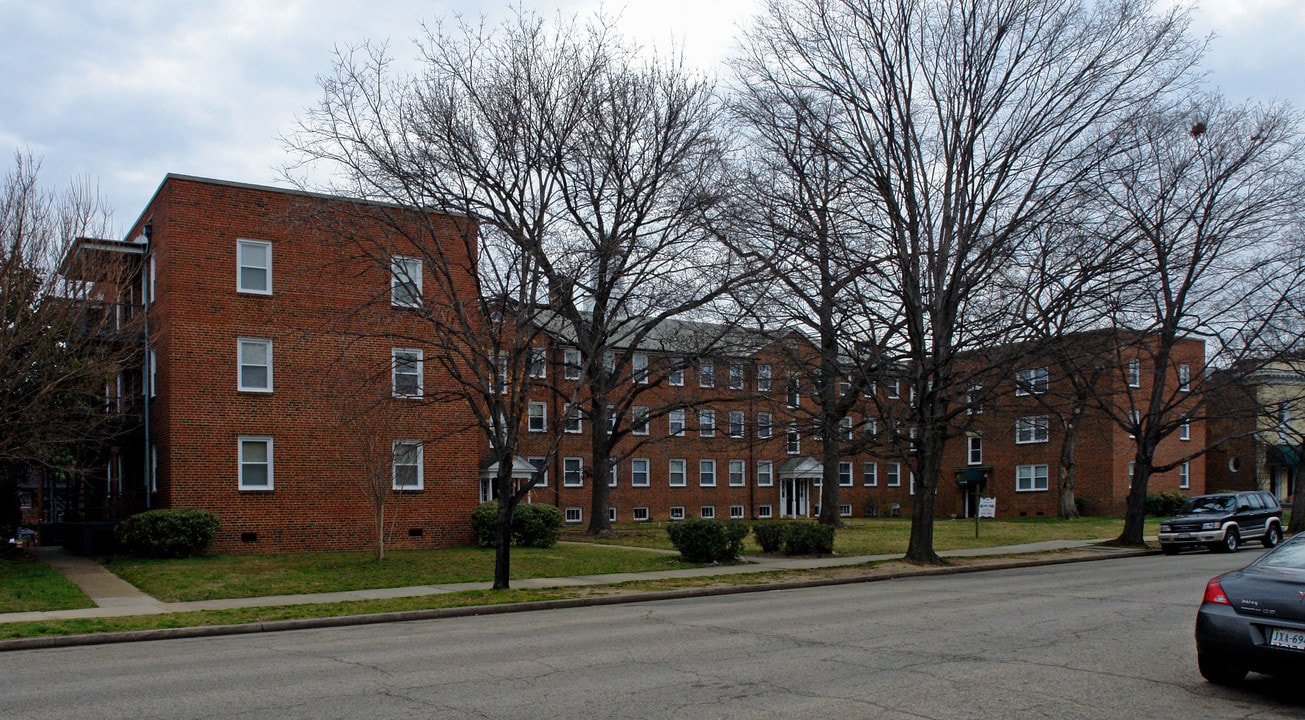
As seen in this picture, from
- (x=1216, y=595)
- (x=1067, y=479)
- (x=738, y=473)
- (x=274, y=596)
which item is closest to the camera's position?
(x=1216, y=595)

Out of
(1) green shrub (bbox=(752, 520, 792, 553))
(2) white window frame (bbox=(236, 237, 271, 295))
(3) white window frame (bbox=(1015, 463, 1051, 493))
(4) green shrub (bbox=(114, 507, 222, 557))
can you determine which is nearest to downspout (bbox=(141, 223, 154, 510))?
(2) white window frame (bbox=(236, 237, 271, 295))

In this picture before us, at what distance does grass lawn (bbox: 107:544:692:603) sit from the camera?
Result: 60.7 ft

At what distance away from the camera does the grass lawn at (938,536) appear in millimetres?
29109

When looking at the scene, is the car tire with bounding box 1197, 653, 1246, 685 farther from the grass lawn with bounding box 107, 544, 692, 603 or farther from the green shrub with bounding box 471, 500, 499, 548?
the green shrub with bounding box 471, 500, 499, 548

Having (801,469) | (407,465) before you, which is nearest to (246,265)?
(407,465)

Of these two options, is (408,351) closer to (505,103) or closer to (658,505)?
(505,103)

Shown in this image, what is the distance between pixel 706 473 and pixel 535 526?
89.4 feet

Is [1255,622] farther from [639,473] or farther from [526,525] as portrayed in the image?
[639,473]

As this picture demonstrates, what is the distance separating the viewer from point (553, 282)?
20.2 metres

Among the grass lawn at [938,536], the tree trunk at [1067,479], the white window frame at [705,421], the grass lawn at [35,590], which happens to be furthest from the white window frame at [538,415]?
the grass lawn at [35,590]

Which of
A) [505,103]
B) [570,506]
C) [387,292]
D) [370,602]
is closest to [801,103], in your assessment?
[505,103]

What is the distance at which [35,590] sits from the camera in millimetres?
17750

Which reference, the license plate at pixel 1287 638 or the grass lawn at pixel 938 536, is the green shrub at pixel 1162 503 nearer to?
the grass lawn at pixel 938 536

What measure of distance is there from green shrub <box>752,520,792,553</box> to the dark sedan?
56.4 ft
